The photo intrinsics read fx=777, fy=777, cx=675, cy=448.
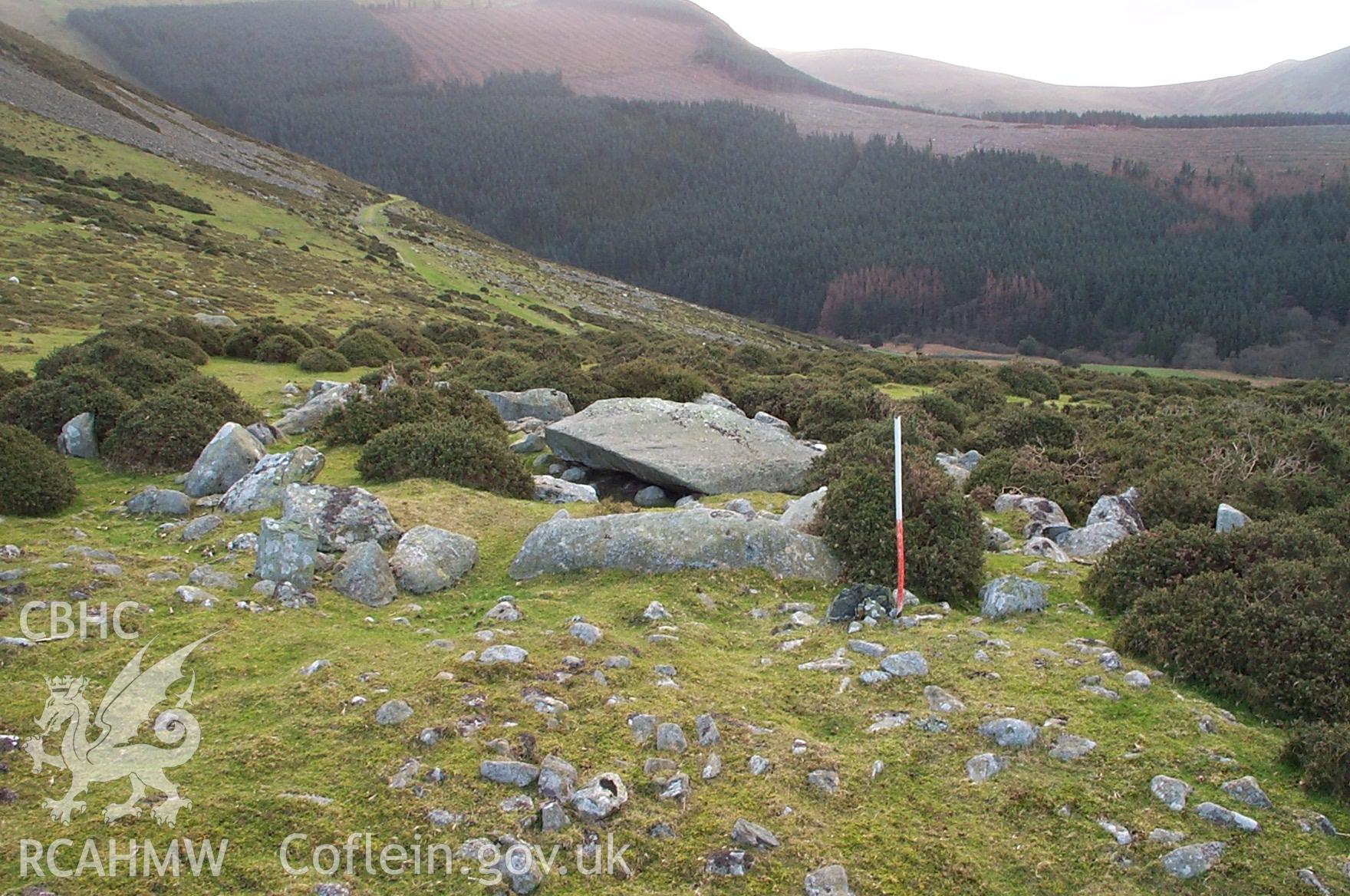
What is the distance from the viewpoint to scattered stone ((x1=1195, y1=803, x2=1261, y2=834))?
4.12 m

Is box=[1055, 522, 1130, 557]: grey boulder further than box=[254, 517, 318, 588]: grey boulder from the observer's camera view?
Yes

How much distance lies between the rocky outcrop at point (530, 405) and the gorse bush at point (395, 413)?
3173 mm

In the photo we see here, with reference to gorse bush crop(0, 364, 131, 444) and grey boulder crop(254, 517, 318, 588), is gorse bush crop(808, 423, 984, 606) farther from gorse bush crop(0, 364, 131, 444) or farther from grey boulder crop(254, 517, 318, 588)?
gorse bush crop(0, 364, 131, 444)

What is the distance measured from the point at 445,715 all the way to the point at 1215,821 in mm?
4473

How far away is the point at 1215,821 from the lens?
417cm

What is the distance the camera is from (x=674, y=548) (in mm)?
8406

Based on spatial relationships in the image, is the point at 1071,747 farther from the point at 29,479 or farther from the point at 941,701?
the point at 29,479

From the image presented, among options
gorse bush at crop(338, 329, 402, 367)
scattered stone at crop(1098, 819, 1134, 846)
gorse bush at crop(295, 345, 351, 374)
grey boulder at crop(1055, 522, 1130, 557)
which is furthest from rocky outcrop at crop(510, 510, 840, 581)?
gorse bush at crop(338, 329, 402, 367)

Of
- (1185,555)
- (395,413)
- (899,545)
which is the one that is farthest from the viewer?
(395,413)

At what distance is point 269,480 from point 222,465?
1320mm

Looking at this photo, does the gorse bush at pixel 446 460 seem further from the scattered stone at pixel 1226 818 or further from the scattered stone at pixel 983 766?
the scattered stone at pixel 1226 818

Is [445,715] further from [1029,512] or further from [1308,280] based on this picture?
[1308,280]

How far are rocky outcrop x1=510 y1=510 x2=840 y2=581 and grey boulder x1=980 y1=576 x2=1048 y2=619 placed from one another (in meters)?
1.58

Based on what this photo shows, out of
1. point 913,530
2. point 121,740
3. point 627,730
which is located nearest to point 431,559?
point 121,740
